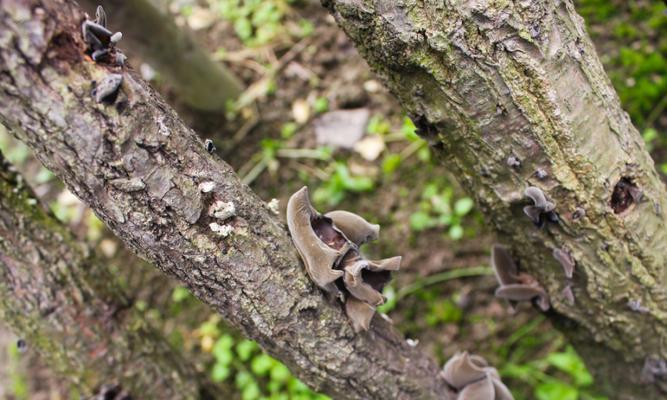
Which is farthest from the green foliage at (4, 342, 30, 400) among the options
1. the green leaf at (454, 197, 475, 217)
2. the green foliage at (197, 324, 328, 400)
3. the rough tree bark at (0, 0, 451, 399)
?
the green leaf at (454, 197, 475, 217)

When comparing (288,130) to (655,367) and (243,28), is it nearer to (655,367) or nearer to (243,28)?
(243,28)

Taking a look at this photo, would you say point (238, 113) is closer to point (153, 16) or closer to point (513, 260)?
point (153, 16)

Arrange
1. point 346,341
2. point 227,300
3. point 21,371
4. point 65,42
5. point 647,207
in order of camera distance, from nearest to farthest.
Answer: point 65,42, point 227,300, point 346,341, point 647,207, point 21,371

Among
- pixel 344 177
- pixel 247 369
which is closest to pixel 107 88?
pixel 344 177

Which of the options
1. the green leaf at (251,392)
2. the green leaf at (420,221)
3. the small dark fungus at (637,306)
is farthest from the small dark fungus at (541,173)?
the green leaf at (251,392)

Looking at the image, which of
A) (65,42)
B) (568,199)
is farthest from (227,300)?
(568,199)

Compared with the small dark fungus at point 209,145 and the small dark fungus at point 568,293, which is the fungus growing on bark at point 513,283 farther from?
the small dark fungus at point 209,145
